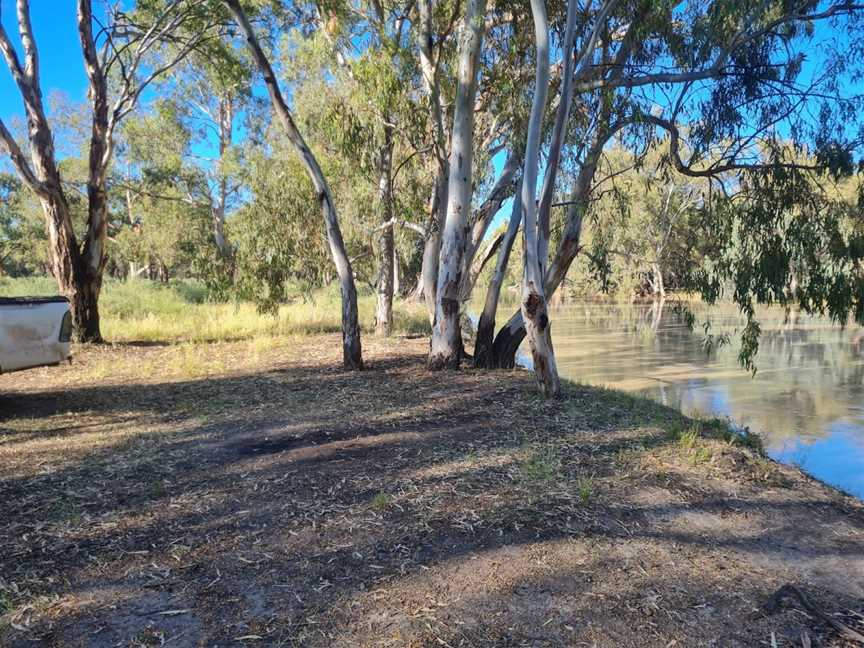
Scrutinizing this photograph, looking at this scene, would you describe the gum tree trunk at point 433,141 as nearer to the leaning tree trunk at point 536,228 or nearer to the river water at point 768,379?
the leaning tree trunk at point 536,228

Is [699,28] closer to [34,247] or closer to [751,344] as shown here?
[751,344]

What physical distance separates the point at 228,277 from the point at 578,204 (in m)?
6.41

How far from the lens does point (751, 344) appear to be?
7.69 m

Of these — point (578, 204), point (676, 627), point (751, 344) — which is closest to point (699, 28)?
point (578, 204)

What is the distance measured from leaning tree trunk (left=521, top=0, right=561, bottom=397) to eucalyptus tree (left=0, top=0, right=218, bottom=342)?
654 cm

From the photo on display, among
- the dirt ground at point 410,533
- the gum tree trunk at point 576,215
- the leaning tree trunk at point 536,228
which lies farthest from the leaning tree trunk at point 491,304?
the dirt ground at point 410,533

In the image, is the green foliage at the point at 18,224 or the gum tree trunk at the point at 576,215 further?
the green foliage at the point at 18,224

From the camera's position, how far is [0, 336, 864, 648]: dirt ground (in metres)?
2.42

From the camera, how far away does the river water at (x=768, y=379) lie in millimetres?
7317

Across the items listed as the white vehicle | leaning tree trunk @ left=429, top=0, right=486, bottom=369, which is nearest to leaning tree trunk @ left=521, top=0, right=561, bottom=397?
leaning tree trunk @ left=429, top=0, right=486, bottom=369

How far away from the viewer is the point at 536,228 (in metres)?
6.34

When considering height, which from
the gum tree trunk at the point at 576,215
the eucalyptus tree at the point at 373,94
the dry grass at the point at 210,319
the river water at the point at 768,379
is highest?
the eucalyptus tree at the point at 373,94

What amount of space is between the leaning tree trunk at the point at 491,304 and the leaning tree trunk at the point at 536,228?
4.93 ft

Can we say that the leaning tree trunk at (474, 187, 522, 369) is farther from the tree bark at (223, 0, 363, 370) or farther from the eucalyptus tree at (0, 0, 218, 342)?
the eucalyptus tree at (0, 0, 218, 342)
